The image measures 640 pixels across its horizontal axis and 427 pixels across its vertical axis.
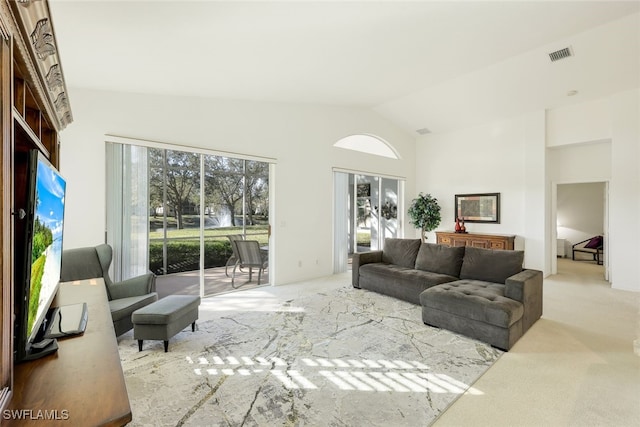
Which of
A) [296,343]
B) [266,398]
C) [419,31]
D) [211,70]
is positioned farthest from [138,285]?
[419,31]

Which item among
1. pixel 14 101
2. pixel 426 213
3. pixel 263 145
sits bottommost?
pixel 426 213

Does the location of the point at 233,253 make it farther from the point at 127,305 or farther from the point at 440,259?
the point at 440,259

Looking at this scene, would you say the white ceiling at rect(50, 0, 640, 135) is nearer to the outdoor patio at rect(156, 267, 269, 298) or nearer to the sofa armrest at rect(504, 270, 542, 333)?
the outdoor patio at rect(156, 267, 269, 298)

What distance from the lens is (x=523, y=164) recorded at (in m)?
6.16

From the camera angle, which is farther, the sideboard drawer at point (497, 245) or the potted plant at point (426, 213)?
the potted plant at point (426, 213)

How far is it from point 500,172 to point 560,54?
2713 millimetres

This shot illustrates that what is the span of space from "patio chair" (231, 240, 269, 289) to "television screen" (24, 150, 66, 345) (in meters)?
3.30

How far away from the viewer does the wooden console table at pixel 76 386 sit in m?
0.84

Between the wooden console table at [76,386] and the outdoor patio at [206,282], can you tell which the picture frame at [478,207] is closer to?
the outdoor patio at [206,282]

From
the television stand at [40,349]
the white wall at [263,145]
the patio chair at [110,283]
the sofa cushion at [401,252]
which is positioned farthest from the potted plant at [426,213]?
the television stand at [40,349]

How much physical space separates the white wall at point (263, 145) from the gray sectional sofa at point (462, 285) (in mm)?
1250

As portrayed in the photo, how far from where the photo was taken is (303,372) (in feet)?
7.79

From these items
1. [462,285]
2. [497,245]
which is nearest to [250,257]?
[462,285]

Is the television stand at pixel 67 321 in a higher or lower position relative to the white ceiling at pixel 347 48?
lower
